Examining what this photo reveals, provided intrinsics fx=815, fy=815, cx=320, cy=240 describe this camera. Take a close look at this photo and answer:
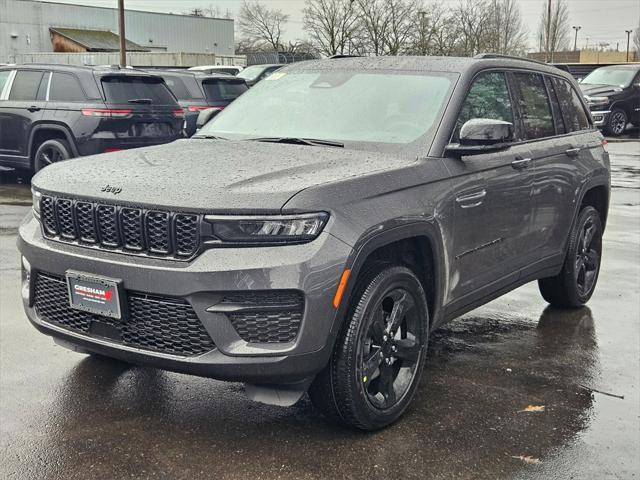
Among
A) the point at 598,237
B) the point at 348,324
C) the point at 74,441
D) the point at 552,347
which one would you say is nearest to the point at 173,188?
the point at 348,324

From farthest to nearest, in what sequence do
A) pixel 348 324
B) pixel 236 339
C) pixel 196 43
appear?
pixel 196 43, pixel 348 324, pixel 236 339

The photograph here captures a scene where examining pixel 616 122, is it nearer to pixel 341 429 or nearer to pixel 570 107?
pixel 570 107

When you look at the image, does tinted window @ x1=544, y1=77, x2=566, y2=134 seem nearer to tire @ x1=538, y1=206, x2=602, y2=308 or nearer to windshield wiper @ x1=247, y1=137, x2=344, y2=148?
tire @ x1=538, y1=206, x2=602, y2=308

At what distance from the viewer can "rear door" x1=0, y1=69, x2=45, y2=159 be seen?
460 inches

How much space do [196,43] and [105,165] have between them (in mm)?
69856

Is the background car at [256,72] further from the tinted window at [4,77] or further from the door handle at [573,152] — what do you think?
the door handle at [573,152]

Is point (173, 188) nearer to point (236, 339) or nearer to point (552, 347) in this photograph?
point (236, 339)

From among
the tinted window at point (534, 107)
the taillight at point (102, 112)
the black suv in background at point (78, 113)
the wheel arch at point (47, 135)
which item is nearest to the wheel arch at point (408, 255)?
the tinted window at point (534, 107)

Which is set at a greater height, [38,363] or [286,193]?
[286,193]

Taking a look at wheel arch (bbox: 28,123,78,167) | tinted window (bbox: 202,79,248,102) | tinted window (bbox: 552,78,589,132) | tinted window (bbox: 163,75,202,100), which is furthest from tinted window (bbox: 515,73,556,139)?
tinted window (bbox: 163,75,202,100)

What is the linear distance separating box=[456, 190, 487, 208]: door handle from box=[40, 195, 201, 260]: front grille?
162 cm

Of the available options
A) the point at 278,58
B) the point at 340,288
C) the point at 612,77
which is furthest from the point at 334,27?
the point at 340,288

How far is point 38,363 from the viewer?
4.80 metres

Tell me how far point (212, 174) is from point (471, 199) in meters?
1.55
